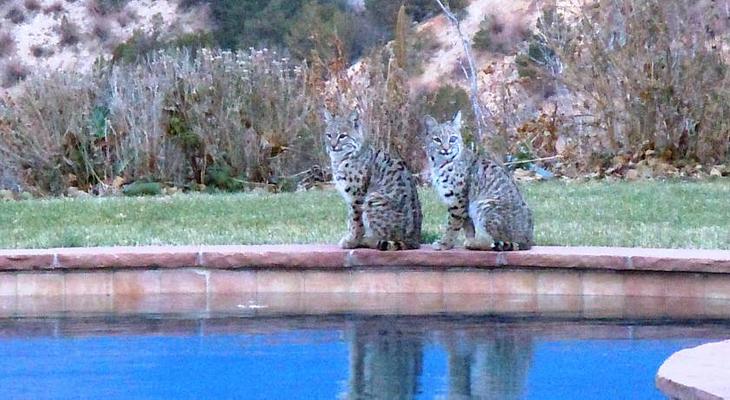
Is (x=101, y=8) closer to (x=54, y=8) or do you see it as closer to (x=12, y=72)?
(x=54, y=8)

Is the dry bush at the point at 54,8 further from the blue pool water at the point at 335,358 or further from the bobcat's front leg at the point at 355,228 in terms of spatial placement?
the blue pool water at the point at 335,358

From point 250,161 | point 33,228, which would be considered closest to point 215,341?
point 33,228

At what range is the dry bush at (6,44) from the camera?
35.8 metres

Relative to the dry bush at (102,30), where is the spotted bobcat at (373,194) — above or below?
below

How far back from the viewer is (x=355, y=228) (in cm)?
838

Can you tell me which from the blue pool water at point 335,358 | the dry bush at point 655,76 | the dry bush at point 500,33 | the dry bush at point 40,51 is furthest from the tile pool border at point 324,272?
the dry bush at point 40,51

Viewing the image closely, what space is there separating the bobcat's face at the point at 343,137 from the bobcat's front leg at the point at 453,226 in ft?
2.30

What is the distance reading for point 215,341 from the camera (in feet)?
22.4

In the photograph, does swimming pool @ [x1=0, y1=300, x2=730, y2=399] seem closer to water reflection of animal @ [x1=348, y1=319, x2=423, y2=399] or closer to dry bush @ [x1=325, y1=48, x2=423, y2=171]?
water reflection of animal @ [x1=348, y1=319, x2=423, y2=399]

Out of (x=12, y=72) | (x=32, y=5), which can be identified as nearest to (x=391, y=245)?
(x=12, y=72)

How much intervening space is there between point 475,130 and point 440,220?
17.1ft

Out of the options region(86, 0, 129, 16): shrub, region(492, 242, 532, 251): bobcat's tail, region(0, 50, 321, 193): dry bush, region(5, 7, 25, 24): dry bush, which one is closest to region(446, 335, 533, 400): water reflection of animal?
region(492, 242, 532, 251): bobcat's tail

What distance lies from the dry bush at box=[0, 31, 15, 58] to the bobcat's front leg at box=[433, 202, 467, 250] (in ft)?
95.8

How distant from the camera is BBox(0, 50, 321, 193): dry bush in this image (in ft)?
46.7
